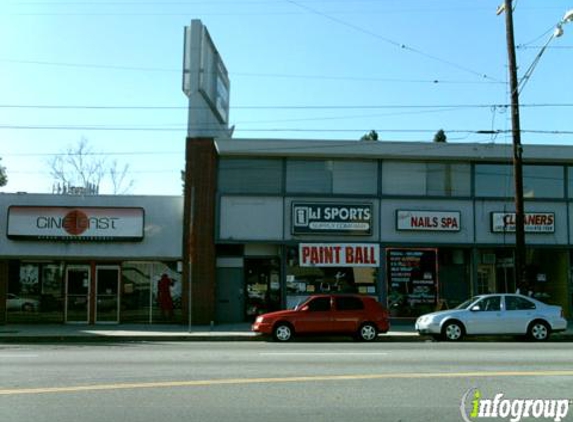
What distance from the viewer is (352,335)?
19984 millimetres

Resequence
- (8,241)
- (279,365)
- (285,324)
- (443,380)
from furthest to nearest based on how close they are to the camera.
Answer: (8,241) → (285,324) → (279,365) → (443,380)

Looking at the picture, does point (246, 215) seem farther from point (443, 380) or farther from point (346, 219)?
point (443, 380)

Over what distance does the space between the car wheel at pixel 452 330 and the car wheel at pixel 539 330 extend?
6.59 ft

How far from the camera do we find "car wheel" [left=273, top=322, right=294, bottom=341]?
773 inches

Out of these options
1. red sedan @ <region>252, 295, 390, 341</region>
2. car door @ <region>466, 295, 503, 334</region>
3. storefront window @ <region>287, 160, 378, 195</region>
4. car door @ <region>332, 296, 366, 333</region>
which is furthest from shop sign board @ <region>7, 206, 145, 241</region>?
car door @ <region>466, 295, 503, 334</region>

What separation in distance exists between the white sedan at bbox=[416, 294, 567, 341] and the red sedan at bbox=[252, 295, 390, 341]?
5.38ft

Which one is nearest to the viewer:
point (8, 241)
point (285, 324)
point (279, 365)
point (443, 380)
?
point (443, 380)

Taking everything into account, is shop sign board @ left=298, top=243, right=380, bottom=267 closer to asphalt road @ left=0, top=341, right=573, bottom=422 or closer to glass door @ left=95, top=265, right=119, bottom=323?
glass door @ left=95, top=265, right=119, bottom=323

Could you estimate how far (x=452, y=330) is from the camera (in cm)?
1977

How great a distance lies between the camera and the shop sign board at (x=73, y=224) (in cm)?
2419

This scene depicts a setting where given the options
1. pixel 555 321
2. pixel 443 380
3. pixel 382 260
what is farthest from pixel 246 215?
pixel 443 380

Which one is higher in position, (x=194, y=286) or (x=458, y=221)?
(x=458, y=221)

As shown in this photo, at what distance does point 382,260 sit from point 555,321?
666 cm

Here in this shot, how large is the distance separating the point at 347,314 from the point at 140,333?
6.53 m
